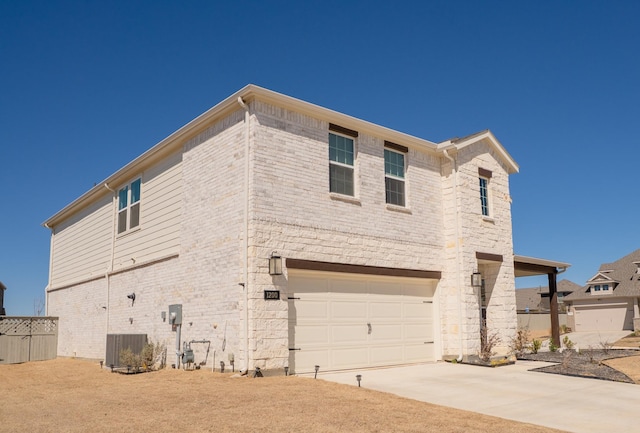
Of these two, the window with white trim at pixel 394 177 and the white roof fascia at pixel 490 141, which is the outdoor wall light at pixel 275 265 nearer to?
the window with white trim at pixel 394 177

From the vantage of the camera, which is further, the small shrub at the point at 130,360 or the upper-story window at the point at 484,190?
the upper-story window at the point at 484,190

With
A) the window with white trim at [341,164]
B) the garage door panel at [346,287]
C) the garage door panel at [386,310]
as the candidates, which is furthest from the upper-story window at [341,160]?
the garage door panel at [386,310]

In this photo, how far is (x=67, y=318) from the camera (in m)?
23.2

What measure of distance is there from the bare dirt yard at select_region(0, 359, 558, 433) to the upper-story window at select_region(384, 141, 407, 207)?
6.25 metres

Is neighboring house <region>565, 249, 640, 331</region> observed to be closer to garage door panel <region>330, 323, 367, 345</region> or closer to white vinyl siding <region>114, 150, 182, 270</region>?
garage door panel <region>330, 323, 367, 345</region>

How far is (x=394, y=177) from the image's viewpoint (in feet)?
53.1

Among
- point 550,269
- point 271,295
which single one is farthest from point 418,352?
point 550,269

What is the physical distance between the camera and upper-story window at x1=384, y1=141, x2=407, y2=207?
1602cm

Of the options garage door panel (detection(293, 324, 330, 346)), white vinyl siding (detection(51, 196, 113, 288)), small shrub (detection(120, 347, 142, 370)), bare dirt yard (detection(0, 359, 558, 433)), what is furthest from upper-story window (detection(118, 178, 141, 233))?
garage door panel (detection(293, 324, 330, 346))

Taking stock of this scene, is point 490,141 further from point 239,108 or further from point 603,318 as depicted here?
point 603,318

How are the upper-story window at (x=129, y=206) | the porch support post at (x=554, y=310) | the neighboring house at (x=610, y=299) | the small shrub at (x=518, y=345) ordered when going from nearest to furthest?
the small shrub at (x=518, y=345), the upper-story window at (x=129, y=206), the porch support post at (x=554, y=310), the neighboring house at (x=610, y=299)

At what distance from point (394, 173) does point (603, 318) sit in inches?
1286

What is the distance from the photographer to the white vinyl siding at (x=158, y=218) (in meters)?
16.0

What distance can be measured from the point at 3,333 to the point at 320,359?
14696mm
